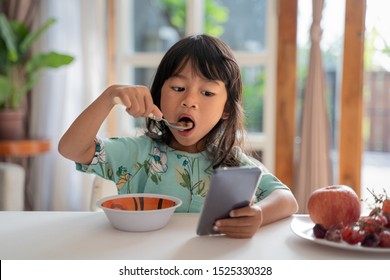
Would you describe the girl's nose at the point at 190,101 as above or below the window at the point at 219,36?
below

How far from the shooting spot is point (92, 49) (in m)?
3.19

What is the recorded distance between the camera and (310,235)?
0.87m

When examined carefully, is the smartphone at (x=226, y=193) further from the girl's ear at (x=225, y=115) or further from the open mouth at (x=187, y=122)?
the girl's ear at (x=225, y=115)

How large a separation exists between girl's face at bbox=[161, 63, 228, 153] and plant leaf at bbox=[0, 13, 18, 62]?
199cm

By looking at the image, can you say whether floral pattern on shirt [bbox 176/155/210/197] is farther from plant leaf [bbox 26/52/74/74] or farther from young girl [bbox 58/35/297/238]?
plant leaf [bbox 26/52/74/74]

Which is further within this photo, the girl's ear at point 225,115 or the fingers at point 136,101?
the girl's ear at point 225,115

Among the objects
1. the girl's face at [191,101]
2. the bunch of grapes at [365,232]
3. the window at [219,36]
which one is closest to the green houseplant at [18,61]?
the window at [219,36]

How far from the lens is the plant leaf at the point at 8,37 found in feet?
9.52

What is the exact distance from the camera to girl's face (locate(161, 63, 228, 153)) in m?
1.23

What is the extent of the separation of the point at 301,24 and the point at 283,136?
0.70m

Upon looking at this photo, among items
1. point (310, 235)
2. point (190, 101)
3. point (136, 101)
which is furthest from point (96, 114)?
point (310, 235)

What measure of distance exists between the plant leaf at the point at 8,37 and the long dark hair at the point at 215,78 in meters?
1.87

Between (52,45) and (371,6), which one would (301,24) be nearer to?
(371,6)
